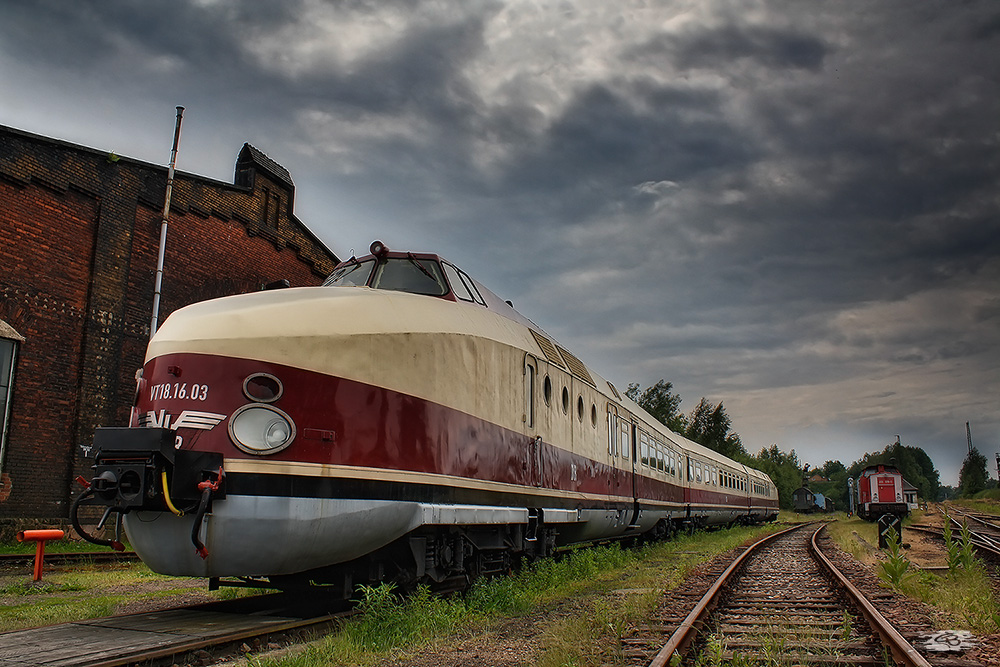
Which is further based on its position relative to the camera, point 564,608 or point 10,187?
point 10,187

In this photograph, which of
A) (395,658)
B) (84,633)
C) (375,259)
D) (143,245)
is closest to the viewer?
(395,658)

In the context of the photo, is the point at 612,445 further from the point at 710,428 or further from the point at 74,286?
the point at 710,428

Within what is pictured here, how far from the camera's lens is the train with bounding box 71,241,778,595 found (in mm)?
6117

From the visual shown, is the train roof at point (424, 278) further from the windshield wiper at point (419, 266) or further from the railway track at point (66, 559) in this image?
the railway track at point (66, 559)

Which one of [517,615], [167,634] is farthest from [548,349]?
[167,634]

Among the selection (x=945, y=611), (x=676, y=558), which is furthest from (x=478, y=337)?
(x=676, y=558)

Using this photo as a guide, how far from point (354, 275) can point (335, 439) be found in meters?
3.12

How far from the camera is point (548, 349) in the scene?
11.4 metres

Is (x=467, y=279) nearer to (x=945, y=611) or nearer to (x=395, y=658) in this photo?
(x=395, y=658)

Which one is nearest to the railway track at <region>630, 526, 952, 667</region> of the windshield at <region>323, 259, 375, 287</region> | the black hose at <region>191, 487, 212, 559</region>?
the black hose at <region>191, 487, 212, 559</region>

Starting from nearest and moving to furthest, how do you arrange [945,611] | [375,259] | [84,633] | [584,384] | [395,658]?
A: [395,658] → [84,633] → [945,611] → [375,259] → [584,384]

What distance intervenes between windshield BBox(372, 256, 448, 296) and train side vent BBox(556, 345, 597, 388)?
3899mm

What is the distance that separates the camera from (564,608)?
854 cm

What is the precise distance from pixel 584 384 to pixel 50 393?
430 inches
